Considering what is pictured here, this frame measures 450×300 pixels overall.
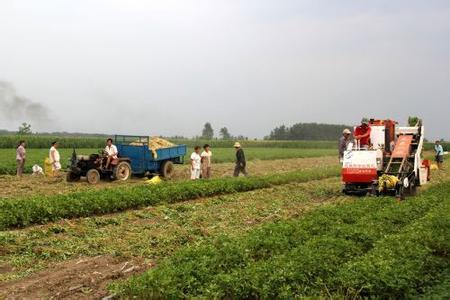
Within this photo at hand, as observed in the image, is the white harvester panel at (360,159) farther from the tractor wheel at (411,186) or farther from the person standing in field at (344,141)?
the tractor wheel at (411,186)

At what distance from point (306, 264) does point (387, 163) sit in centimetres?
1145

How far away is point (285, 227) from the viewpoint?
9.55 meters

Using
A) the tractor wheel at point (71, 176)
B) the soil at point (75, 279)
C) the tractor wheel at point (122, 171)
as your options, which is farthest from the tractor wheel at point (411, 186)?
the tractor wheel at point (71, 176)

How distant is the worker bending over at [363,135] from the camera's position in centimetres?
1731

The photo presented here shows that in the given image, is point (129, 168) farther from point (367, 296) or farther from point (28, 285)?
point (367, 296)

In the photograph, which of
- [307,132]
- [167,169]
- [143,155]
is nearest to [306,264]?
[143,155]

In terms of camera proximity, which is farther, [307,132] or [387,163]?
[307,132]

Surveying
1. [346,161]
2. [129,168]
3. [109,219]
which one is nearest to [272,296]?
[109,219]

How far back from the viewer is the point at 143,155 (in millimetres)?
21750

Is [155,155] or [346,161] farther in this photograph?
[155,155]

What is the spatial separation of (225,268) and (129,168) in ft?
48.3

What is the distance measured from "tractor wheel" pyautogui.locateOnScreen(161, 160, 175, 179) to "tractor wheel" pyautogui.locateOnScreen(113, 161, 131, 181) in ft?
6.16

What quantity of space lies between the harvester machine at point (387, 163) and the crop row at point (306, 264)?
19.8 feet

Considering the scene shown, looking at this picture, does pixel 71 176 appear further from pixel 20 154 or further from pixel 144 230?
pixel 144 230
